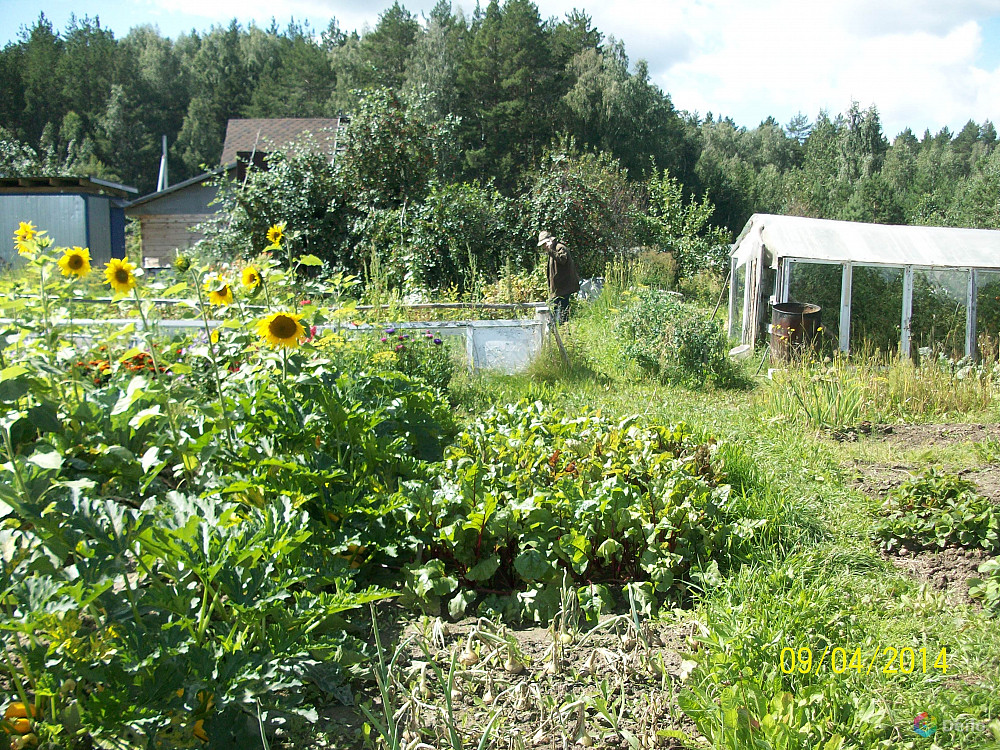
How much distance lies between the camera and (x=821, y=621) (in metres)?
2.83

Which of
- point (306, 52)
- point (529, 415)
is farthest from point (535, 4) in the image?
point (529, 415)

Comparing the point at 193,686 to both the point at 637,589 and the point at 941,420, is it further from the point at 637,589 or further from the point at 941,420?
the point at 941,420

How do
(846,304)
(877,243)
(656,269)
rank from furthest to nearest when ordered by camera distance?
1. (656,269)
2. (877,243)
3. (846,304)

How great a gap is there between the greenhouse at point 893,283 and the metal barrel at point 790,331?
263 mm

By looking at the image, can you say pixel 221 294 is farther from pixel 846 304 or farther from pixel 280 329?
pixel 846 304

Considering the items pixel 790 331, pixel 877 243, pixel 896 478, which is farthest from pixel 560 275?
pixel 896 478

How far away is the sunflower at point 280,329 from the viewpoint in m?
3.30

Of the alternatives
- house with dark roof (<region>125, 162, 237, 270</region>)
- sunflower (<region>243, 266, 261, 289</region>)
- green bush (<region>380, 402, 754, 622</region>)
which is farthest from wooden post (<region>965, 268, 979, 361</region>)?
house with dark roof (<region>125, 162, 237, 270</region>)

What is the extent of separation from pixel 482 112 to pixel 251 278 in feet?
125

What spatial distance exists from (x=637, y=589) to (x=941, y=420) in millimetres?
5033

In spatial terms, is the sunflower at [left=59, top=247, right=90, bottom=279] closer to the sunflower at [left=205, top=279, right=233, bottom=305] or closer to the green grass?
the sunflower at [left=205, top=279, right=233, bottom=305]

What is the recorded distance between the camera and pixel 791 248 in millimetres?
10945

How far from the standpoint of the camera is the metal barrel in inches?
391

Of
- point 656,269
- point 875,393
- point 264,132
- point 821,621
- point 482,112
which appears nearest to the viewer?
point 821,621
